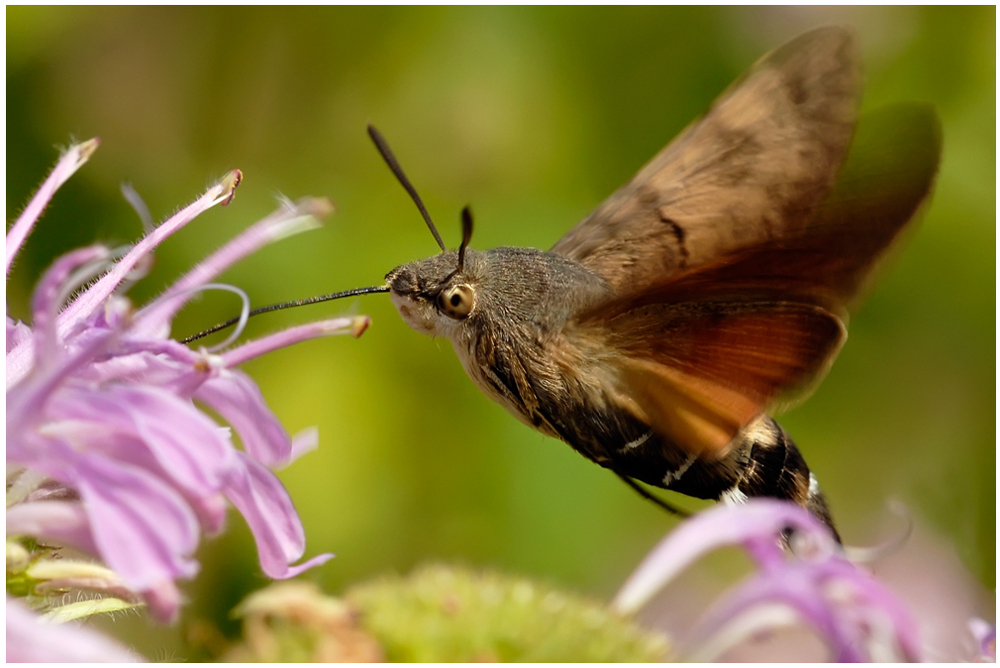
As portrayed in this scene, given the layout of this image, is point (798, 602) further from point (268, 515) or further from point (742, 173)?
point (742, 173)

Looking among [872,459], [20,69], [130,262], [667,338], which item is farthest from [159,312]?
[872,459]

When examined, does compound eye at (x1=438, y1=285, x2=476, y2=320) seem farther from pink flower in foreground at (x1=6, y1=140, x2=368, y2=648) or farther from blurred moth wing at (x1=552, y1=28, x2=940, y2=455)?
pink flower in foreground at (x1=6, y1=140, x2=368, y2=648)

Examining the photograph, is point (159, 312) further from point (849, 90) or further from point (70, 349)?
Answer: point (849, 90)

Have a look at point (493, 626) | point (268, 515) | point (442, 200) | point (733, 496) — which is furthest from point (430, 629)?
point (442, 200)

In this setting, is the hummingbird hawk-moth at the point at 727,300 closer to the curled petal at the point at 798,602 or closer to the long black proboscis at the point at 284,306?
the long black proboscis at the point at 284,306

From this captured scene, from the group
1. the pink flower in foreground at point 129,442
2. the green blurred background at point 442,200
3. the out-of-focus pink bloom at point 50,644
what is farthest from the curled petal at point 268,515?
the green blurred background at point 442,200

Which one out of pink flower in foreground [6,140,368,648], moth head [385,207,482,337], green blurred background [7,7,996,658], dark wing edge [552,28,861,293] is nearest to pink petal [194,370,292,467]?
pink flower in foreground [6,140,368,648]
